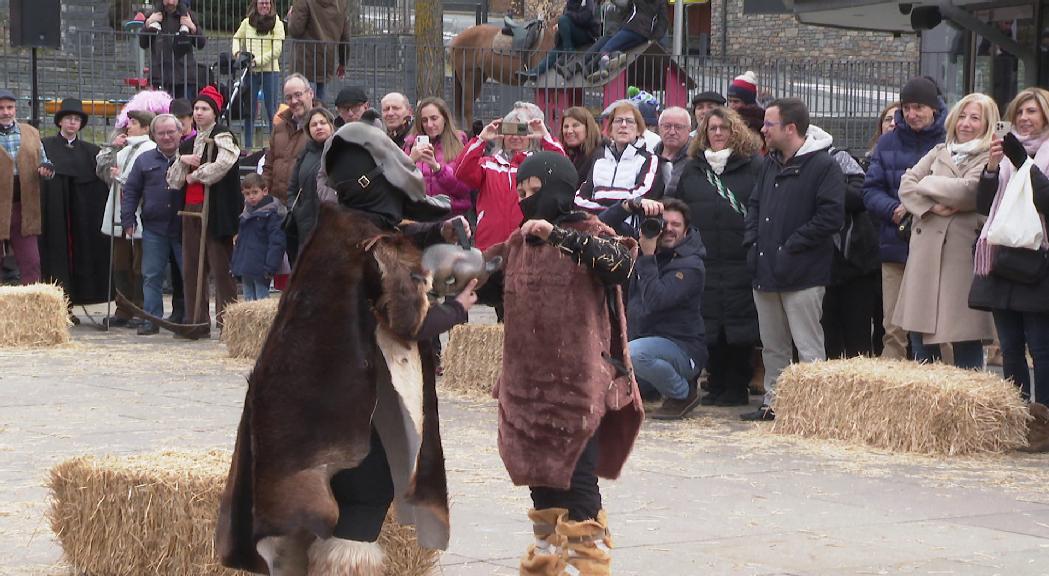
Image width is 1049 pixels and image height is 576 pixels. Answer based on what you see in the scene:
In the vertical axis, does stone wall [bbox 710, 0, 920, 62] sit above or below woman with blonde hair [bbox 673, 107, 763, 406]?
above

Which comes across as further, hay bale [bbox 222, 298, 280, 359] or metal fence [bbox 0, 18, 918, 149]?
metal fence [bbox 0, 18, 918, 149]

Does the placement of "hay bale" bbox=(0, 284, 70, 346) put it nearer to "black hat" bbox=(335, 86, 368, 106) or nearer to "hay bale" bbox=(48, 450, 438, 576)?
"black hat" bbox=(335, 86, 368, 106)

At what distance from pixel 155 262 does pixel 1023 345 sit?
8.01 m

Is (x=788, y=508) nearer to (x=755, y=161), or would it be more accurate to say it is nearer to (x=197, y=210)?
(x=755, y=161)

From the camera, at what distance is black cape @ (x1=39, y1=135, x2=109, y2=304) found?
1528 centimetres

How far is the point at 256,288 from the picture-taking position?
1402 centimetres

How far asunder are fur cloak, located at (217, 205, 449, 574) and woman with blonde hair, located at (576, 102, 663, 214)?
577cm

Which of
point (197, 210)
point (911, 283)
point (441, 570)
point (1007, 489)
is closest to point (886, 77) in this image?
point (197, 210)

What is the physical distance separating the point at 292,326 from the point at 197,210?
9.31 metres

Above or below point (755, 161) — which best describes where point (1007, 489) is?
below

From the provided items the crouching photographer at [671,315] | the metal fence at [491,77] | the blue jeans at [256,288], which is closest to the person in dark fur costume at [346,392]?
the crouching photographer at [671,315]

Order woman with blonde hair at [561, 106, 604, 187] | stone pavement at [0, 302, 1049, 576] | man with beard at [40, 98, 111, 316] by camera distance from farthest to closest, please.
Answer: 1. man with beard at [40, 98, 111, 316]
2. woman with blonde hair at [561, 106, 604, 187]
3. stone pavement at [0, 302, 1049, 576]

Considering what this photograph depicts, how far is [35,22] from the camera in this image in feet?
54.6

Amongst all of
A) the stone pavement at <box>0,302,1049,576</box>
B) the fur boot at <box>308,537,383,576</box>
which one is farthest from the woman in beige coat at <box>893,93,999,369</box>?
the fur boot at <box>308,537,383,576</box>
